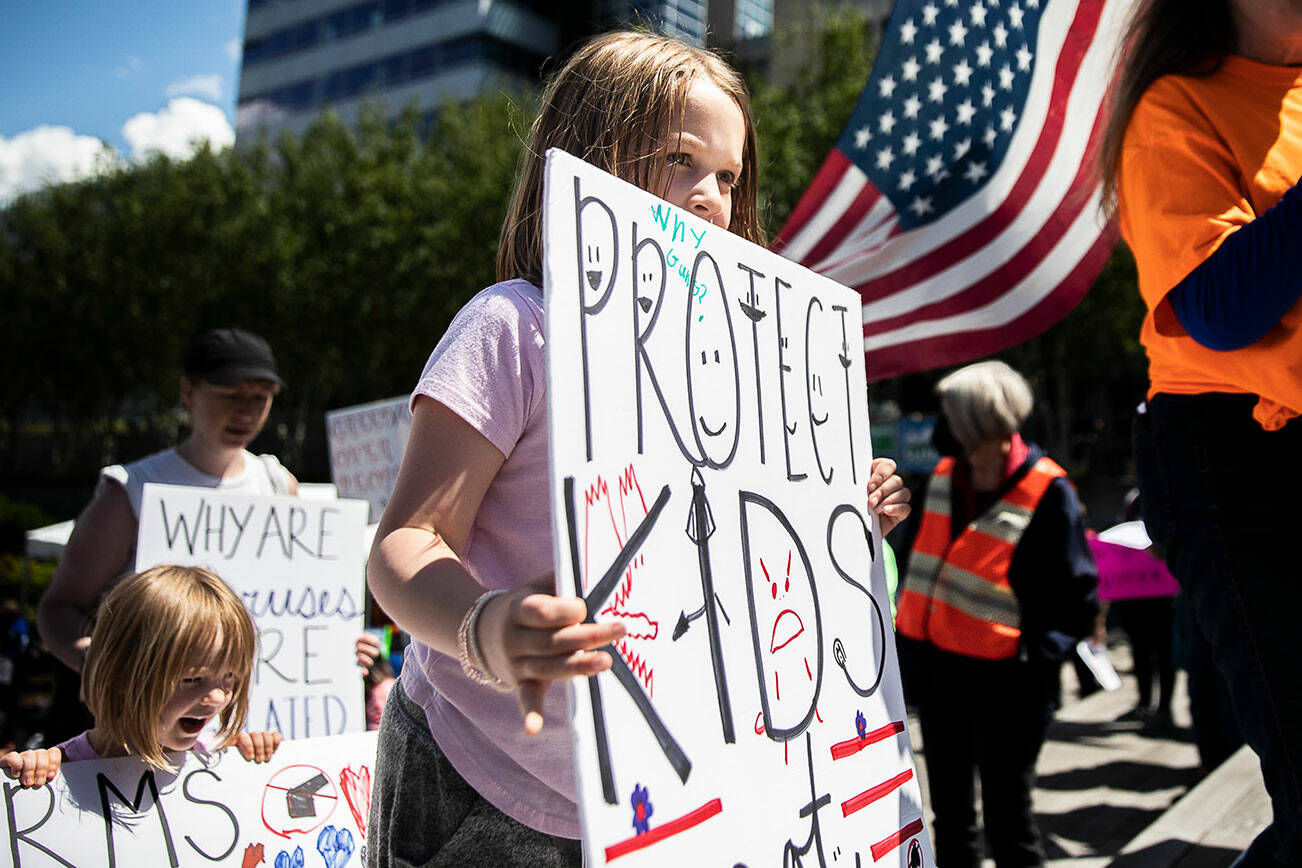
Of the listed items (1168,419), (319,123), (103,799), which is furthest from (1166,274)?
(319,123)

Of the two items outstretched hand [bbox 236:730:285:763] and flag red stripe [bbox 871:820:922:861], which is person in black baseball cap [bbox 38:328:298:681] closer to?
outstretched hand [bbox 236:730:285:763]

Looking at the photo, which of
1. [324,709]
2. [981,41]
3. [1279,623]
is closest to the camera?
[1279,623]

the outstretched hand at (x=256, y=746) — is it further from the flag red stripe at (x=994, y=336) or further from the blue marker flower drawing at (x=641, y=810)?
the flag red stripe at (x=994, y=336)

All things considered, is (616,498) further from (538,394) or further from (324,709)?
(324,709)

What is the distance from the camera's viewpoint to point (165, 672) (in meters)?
2.05

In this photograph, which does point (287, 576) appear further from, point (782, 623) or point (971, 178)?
point (971, 178)

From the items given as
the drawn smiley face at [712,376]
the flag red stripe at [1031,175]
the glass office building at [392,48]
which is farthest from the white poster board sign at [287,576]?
the glass office building at [392,48]

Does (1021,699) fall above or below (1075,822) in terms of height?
above

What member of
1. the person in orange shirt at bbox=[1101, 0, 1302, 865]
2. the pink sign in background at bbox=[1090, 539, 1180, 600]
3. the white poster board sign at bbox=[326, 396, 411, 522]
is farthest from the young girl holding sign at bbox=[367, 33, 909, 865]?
the pink sign in background at bbox=[1090, 539, 1180, 600]

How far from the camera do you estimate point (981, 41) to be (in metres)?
3.45

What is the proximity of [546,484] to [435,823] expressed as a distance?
408mm

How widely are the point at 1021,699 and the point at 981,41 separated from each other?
218cm

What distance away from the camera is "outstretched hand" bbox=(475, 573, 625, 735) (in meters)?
0.92

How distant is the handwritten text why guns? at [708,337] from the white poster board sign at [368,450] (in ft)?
14.8
